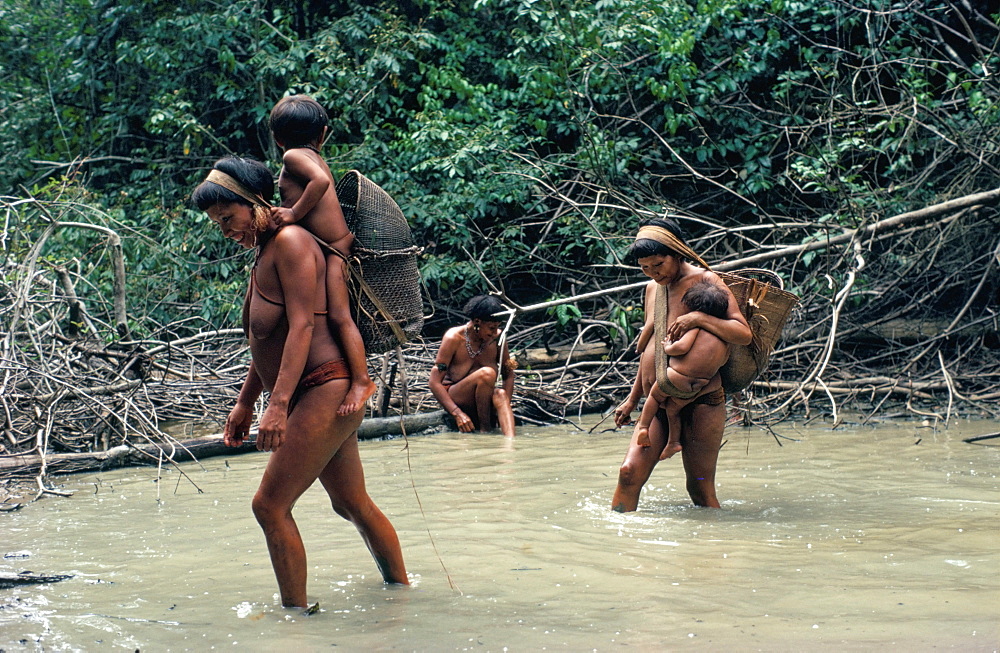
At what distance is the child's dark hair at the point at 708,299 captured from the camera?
4.71m

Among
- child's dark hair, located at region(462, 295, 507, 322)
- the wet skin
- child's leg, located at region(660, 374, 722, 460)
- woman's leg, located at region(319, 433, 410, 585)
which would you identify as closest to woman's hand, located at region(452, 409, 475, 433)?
child's dark hair, located at region(462, 295, 507, 322)

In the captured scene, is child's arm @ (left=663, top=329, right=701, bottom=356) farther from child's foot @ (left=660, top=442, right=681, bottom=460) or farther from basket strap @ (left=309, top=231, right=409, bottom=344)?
basket strap @ (left=309, top=231, right=409, bottom=344)

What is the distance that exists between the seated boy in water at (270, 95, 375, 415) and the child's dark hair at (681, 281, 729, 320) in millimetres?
1869

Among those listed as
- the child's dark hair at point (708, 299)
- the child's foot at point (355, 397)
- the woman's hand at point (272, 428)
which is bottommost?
the woman's hand at point (272, 428)

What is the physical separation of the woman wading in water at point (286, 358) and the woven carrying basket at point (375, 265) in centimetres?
19

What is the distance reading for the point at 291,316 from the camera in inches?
129

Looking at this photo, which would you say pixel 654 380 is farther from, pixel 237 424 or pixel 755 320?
pixel 237 424

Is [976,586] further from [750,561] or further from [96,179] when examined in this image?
[96,179]

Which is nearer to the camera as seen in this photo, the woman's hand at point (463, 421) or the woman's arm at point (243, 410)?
the woman's arm at point (243, 410)

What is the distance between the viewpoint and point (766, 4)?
11266 millimetres

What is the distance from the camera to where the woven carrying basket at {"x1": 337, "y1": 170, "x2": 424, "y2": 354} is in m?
3.57

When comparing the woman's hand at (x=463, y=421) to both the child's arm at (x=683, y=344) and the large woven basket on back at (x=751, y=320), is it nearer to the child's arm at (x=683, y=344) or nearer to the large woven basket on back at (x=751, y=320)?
the large woven basket on back at (x=751, y=320)

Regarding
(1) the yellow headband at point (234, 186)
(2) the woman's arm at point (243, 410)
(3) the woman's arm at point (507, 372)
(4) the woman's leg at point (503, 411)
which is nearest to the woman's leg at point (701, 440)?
(2) the woman's arm at point (243, 410)

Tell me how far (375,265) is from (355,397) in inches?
20.1
